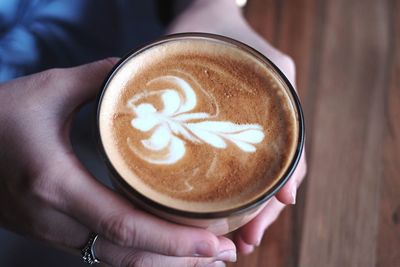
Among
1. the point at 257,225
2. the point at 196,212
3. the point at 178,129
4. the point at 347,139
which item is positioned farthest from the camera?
the point at 347,139

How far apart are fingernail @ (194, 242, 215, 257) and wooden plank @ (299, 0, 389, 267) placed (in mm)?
402

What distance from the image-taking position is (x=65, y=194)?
2.31 feet

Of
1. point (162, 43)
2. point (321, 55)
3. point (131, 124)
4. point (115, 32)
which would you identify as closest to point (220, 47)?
point (162, 43)

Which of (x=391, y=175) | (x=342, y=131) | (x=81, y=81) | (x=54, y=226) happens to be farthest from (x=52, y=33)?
(x=391, y=175)

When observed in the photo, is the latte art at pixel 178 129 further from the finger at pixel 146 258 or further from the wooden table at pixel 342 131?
the wooden table at pixel 342 131

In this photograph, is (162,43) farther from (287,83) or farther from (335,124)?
(335,124)

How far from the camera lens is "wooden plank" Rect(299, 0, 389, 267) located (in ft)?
3.42

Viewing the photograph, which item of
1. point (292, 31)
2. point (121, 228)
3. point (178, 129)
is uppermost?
point (292, 31)

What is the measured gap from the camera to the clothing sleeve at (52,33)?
972mm

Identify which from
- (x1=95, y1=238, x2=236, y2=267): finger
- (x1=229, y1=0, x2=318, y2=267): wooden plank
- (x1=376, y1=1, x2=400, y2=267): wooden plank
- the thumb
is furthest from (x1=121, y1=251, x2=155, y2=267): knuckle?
(x1=376, y1=1, x2=400, y2=267): wooden plank

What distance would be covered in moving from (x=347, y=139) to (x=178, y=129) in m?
0.55

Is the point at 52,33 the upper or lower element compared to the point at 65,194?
upper

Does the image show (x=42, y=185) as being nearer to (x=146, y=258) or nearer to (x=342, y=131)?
(x=146, y=258)

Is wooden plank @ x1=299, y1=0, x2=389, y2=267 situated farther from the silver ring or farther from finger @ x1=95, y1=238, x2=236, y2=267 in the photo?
the silver ring
